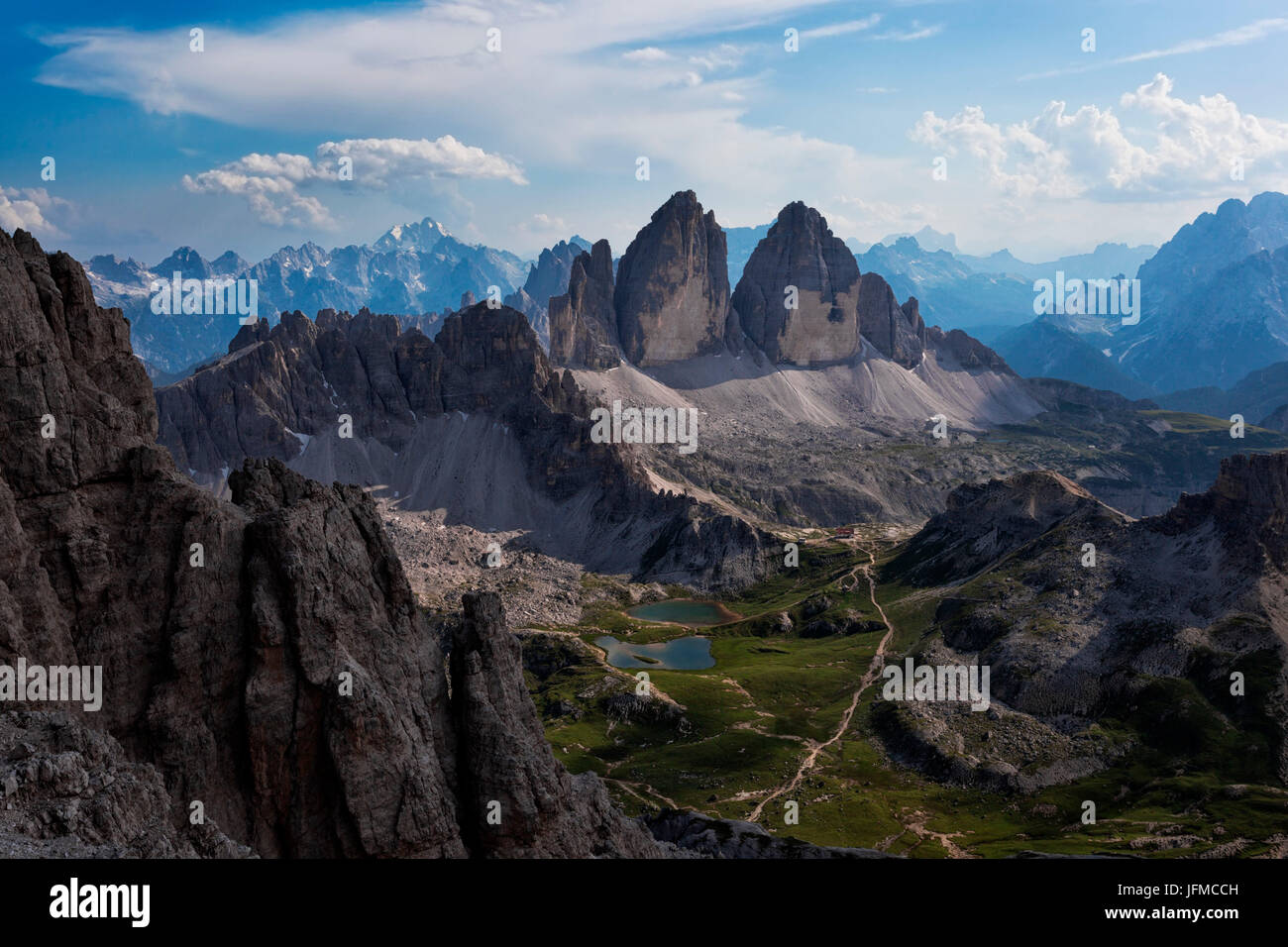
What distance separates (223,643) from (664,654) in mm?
136368

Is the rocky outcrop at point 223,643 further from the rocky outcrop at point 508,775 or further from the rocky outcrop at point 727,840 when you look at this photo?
the rocky outcrop at point 727,840

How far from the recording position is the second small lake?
561ft

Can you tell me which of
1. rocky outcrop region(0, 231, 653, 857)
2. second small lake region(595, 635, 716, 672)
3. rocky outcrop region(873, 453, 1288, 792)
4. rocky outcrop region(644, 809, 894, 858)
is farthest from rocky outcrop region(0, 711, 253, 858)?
second small lake region(595, 635, 716, 672)

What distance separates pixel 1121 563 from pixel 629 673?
84445 mm

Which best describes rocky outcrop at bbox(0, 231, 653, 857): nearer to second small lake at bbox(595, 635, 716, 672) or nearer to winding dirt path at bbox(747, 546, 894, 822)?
winding dirt path at bbox(747, 546, 894, 822)

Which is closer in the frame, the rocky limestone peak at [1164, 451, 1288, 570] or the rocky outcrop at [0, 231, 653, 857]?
the rocky outcrop at [0, 231, 653, 857]

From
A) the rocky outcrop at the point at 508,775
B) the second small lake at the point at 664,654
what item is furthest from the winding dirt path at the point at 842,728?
the rocky outcrop at the point at 508,775

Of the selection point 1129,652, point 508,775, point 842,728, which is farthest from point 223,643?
point 1129,652

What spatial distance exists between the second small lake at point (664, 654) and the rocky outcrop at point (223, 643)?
11609 cm

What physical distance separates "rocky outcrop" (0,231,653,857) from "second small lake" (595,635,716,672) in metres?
116
